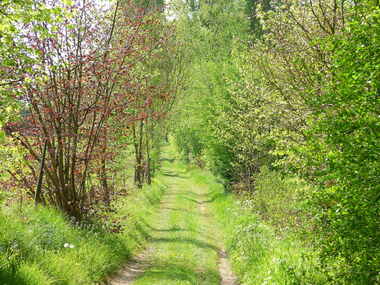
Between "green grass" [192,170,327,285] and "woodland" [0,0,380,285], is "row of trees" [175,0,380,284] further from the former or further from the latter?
"green grass" [192,170,327,285]

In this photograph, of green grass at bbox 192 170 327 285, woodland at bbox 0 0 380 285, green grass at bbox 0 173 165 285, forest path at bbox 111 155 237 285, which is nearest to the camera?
woodland at bbox 0 0 380 285

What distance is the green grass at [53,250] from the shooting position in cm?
701

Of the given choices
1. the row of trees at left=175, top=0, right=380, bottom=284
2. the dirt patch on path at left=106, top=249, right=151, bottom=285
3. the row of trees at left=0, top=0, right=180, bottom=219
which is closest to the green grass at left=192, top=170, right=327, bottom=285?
the row of trees at left=175, top=0, right=380, bottom=284

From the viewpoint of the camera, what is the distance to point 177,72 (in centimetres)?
3266

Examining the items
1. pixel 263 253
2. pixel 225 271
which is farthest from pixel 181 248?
pixel 263 253

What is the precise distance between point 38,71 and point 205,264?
24.3ft

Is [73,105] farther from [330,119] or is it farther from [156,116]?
[330,119]

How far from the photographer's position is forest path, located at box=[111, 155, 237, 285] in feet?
35.3

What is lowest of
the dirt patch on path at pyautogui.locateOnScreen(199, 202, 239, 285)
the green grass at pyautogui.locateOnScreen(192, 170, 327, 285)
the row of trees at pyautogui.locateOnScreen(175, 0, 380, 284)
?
the dirt patch on path at pyautogui.locateOnScreen(199, 202, 239, 285)

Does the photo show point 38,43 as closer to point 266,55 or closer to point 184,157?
point 266,55

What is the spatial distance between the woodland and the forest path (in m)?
0.08

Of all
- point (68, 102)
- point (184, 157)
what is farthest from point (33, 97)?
point (184, 157)

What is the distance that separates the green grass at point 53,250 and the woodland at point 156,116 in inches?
1.7

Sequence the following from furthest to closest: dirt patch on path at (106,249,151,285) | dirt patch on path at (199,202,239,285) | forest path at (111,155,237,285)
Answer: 1. dirt patch on path at (199,202,239,285)
2. forest path at (111,155,237,285)
3. dirt patch on path at (106,249,151,285)
